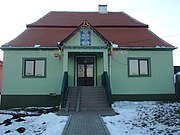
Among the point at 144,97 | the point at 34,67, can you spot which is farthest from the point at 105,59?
the point at 34,67

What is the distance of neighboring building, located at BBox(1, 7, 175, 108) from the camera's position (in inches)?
663

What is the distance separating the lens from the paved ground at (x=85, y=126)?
28.6 ft

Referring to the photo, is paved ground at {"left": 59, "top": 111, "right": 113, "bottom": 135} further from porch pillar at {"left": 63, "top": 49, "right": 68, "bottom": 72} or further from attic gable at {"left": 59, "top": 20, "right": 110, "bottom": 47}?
attic gable at {"left": 59, "top": 20, "right": 110, "bottom": 47}

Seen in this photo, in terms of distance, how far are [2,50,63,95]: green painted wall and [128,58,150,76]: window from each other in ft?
16.5

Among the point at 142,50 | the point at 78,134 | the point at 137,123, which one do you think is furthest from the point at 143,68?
the point at 78,134

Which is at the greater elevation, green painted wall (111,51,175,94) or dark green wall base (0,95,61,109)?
green painted wall (111,51,175,94)

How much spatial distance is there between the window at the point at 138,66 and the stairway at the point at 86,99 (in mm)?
2874

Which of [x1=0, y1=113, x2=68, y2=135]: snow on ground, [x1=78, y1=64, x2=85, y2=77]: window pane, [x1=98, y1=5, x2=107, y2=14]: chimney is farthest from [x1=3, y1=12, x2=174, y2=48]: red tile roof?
[x1=0, y1=113, x2=68, y2=135]: snow on ground

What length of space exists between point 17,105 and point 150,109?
8849 millimetres

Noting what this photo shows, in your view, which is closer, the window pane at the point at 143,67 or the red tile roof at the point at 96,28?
the window pane at the point at 143,67

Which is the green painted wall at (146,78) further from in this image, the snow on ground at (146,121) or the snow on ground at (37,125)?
the snow on ground at (37,125)

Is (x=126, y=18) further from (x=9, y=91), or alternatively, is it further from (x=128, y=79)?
(x=9, y=91)

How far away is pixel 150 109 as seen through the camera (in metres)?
13.8

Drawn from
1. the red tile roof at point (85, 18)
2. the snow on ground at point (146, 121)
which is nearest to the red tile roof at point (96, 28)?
the red tile roof at point (85, 18)
